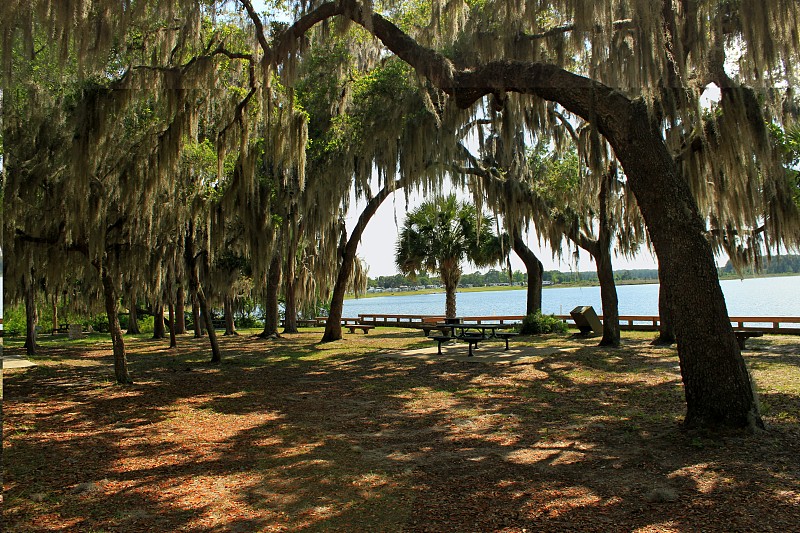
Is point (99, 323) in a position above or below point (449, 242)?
below

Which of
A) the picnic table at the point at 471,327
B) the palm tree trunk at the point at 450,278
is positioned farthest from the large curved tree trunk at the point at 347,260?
the palm tree trunk at the point at 450,278

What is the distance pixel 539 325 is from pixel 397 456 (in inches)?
521

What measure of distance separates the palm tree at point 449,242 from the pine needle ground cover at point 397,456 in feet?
36.6

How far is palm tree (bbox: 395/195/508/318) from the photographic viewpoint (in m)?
20.0

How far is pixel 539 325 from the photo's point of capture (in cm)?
1720

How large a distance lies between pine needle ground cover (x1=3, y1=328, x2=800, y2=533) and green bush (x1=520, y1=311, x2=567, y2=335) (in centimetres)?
801

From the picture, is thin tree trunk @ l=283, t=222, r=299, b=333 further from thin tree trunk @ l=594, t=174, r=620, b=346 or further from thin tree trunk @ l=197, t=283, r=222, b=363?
thin tree trunk @ l=594, t=174, r=620, b=346

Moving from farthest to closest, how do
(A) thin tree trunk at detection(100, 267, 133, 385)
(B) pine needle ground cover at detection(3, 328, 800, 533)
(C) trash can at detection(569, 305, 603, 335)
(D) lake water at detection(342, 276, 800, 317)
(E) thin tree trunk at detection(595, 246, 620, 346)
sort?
(D) lake water at detection(342, 276, 800, 317)
(C) trash can at detection(569, 305, 603, 335)
(E) thin tree trunk at detection(595, 246, 620, 346)
(A) thin tree trunk at detection(100, 267, 133, 385)
(B) pine needle ground cover at detection(3, 328, 800, 533)

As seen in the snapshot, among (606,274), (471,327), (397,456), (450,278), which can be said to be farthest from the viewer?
(450,278)

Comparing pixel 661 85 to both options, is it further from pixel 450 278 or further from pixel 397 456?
pixel 450 278

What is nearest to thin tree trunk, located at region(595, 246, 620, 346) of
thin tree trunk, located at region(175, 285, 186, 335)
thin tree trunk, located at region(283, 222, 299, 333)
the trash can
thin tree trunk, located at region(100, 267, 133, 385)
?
the trash can

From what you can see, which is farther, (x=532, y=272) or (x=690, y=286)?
(x=532, y=272)

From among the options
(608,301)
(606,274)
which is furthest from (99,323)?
(608,301)

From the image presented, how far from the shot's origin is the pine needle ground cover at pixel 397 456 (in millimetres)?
3334
